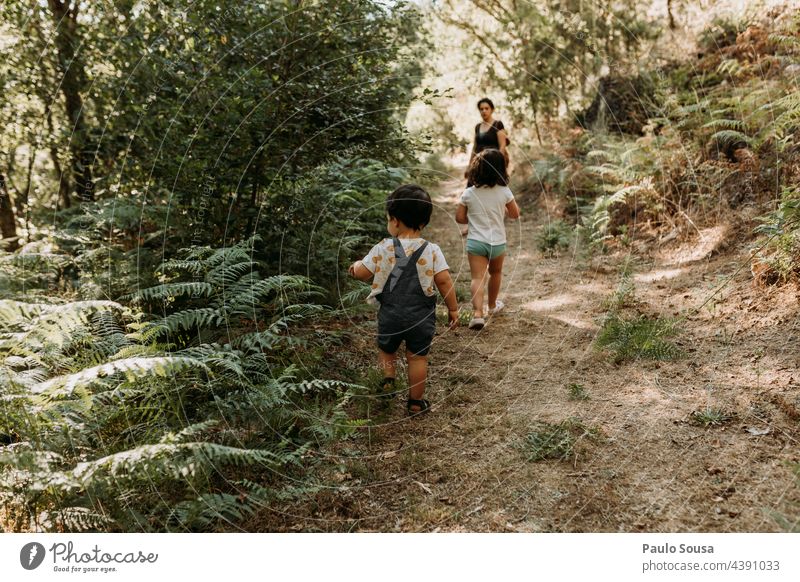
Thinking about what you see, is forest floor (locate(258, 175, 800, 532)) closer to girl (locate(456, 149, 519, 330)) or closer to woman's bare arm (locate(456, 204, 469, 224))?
girl (locate(456, 149, 519, 330))

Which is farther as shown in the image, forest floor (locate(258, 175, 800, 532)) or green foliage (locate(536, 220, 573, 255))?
green foliage (locate(536, 220, 573, 255))

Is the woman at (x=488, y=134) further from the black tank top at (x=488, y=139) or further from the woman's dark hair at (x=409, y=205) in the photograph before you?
the woman's dark hair at (x=409, y=205)

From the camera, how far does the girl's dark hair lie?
5.73 m

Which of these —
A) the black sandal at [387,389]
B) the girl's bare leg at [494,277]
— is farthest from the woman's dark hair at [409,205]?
the girl's bare leg at [494,277]

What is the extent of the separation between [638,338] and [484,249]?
1.85 meters

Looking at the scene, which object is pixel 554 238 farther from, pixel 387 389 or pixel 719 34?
pixel 387 389

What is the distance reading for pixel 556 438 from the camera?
12.6 ft

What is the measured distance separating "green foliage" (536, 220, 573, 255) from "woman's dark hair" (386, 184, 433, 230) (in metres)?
4.63

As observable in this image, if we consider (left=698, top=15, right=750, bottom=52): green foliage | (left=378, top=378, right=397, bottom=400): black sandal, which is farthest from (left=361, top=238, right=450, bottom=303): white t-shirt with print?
(left=698, top=15, right=750, bottom=52): green foliage

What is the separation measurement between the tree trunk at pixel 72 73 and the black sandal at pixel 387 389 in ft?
17.2

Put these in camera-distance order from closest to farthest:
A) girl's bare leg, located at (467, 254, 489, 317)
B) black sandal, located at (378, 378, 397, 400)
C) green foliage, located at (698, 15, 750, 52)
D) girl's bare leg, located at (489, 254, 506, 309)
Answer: black sandal, located at (378, 378, 397, 400)
girl's bare leg, located at (467, 254, 489, 317)
girl's bare leg, located at (489, 254, 506, 309)
green foliage, located at (698, 15, 750, 52)

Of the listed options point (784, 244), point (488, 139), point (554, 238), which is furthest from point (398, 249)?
point (554, 238)
